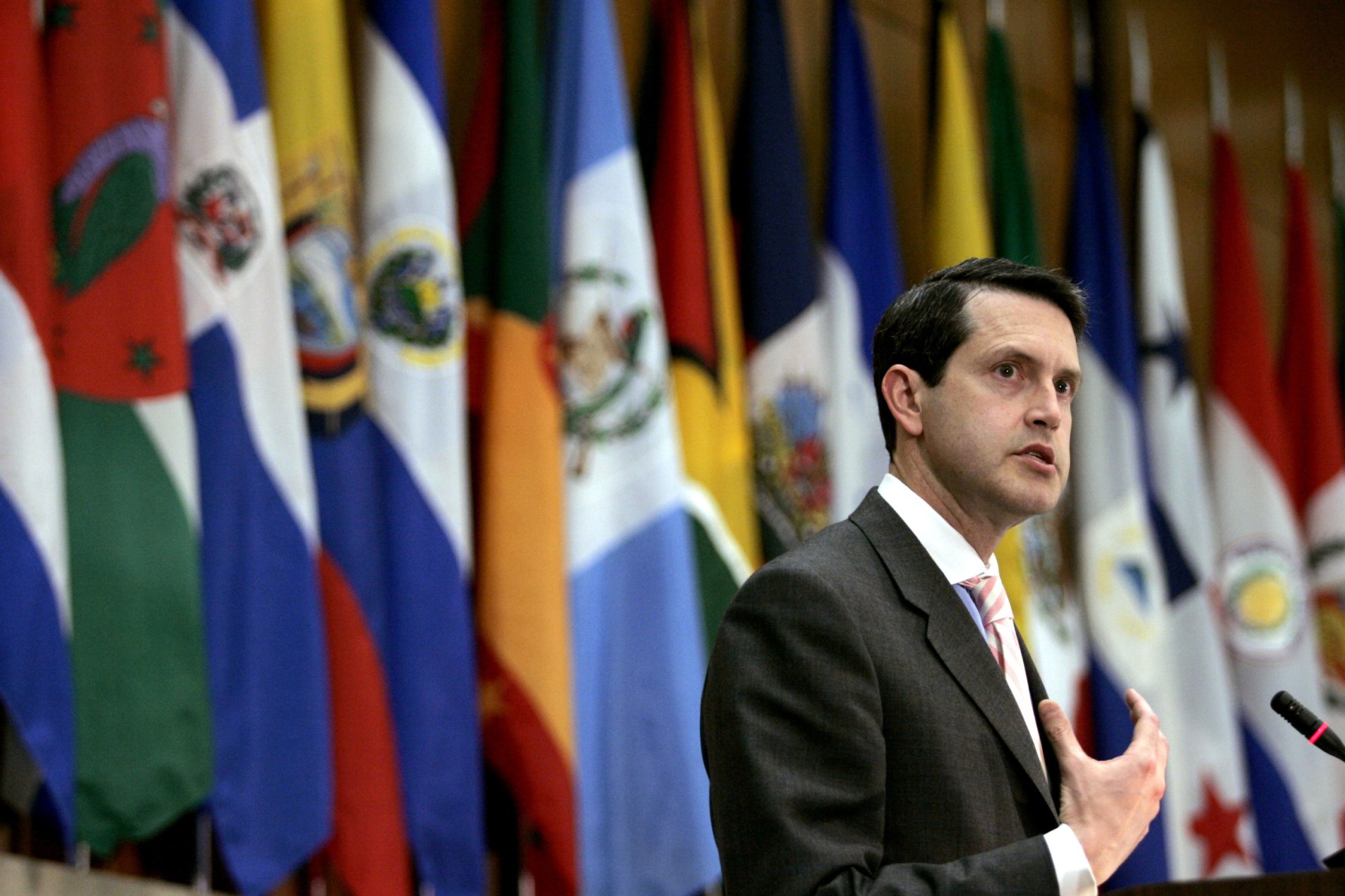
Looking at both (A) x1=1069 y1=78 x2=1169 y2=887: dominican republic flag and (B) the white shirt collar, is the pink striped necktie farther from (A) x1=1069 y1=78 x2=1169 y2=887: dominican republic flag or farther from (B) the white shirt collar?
(A) x1=1069 y1=78 x2=1169 y2=887: dominican republic flag

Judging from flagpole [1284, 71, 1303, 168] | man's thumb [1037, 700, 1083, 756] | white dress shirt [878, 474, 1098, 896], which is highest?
flagpole [1284, 71, 1303, 168]

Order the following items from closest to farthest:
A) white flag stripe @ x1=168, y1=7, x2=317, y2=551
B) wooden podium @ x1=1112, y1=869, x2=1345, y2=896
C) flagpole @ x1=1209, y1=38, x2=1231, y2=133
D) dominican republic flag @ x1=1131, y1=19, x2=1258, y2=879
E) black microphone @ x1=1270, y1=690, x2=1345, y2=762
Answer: wooden podium @ x1=1112, y1=869, x2=1345, y2=896
black microphone @ x1=1270, y1=690, x2=1345, y2=762
white flag stripe @ x1=168, y1=7, x2=317, y2=551
dominican republic flag @ x1=1131, y1=19, x2=1258, y2=879
flagpole @ x1=1209, y1=38, x2=1231, y2=133

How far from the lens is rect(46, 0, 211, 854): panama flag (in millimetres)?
3461

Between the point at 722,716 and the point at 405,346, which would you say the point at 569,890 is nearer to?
the point at 405,346

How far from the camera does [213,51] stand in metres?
3.90

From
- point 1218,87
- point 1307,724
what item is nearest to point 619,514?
point 1307,724

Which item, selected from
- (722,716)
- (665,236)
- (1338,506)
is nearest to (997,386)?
(722,716)

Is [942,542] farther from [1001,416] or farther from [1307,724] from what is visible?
[1307,724]

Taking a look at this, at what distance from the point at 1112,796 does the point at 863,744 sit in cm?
29

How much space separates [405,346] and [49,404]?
992 mm

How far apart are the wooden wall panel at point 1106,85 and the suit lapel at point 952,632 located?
2.92 metres

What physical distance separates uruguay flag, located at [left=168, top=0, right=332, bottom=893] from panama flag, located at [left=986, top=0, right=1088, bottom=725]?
8.35ft

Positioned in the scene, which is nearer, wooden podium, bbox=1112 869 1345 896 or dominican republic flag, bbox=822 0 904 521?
wooden podium, bbox=1112 869 1345 896

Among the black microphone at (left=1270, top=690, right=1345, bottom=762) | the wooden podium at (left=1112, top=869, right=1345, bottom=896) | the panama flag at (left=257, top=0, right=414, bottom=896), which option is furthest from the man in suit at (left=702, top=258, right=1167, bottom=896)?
the panama flag at (left=257, top=0, right=414, bottom=896)
